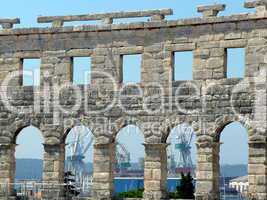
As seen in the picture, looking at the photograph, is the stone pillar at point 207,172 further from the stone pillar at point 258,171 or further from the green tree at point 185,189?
the green tree at point 185,189

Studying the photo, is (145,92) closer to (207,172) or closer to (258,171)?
(207,172)

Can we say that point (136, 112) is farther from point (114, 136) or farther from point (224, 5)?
point (224, 5)

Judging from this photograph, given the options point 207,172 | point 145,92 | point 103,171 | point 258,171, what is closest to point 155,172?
point 207,172

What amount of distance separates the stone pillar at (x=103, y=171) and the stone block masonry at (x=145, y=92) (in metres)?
0.04

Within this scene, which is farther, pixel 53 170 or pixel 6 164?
pixel 6 164

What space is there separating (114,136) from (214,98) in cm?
458

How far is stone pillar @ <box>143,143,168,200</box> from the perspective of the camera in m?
31.0

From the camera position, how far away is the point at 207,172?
30.4 m

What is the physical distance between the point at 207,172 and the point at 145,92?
4288 millimetres

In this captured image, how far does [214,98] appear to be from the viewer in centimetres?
3077

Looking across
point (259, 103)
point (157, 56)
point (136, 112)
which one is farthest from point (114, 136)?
point (259, 103)

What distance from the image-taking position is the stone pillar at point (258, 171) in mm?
29234

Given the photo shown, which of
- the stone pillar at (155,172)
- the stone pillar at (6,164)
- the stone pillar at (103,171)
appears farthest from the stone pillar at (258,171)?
the stone pillar at (6,164)

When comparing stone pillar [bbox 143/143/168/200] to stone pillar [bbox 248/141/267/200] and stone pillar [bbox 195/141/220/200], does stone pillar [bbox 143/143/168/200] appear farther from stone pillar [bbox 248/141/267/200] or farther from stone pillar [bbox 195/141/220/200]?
stone pillar [bbox 248/141/267/200]
